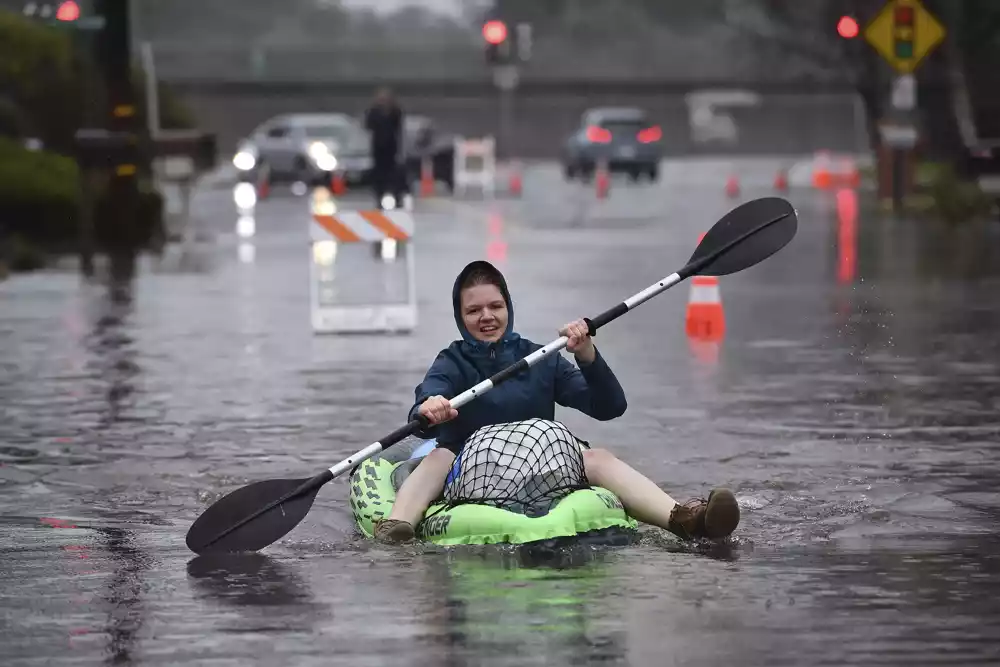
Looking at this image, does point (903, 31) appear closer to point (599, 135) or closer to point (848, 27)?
point (848, 27)

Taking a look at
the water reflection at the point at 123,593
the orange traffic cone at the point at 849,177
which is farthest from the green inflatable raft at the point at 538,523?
the orange traffic cone at the point at 849,177

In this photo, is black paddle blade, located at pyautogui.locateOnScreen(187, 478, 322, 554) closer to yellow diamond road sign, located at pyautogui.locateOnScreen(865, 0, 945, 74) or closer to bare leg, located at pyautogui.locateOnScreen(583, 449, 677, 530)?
bare leg, located at pyautogui.locateOnScreen(583, 449, 677, 530)

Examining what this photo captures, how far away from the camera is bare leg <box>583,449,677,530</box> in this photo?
8922mm

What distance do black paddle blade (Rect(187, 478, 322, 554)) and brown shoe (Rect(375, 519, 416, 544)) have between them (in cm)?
30

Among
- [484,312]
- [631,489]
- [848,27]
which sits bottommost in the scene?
[631,489]

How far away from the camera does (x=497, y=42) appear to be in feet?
171

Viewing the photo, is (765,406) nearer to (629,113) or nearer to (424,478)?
(424,478)

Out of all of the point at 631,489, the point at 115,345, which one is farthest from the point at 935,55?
the point at 631,489

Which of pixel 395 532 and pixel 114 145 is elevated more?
pixel 114 145

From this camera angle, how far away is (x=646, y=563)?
8.46 meters

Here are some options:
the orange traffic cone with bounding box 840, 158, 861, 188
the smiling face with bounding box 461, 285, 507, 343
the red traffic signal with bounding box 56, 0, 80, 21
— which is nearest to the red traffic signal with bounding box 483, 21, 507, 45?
the orange traffic cone with bounding box 840, 158, 861, 188

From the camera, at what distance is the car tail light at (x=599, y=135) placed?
168 feet

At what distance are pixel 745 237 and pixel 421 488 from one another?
183 centimetres

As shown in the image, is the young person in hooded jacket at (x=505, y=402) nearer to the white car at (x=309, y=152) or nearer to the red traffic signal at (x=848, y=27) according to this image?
the white car at (x=309, y=152)
